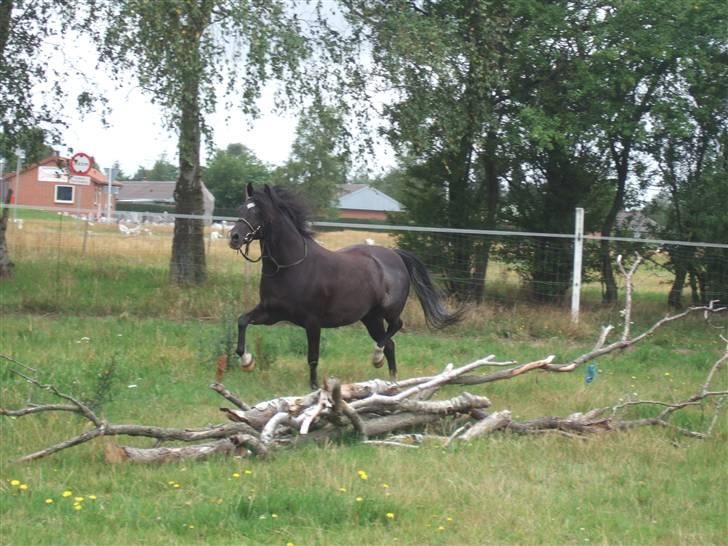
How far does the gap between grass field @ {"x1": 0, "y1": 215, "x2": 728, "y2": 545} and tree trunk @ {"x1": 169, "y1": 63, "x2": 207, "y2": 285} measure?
4.12m

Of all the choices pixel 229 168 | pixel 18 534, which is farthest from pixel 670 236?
pixel 229 168

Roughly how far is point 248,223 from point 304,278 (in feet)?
3.03

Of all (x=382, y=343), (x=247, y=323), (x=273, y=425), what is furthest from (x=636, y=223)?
(x=273, y=425)

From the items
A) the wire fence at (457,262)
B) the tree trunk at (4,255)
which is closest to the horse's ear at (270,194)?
the wire fence at (457,262)

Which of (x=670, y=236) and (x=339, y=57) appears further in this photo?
(x=670, y=236)

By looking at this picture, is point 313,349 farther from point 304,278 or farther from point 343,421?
point 343,421

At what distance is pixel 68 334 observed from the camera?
1296 cm

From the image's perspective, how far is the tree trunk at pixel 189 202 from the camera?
1555cm

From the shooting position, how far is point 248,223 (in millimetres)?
9914

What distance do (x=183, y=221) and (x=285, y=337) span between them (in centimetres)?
454

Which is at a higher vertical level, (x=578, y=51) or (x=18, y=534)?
(x=578, y=51)

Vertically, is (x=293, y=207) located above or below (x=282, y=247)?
above

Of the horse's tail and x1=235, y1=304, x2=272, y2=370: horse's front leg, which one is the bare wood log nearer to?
x1=235, y1=304, x2=272, y2=370: horse's front leg

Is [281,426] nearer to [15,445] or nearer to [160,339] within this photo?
[15,445]
